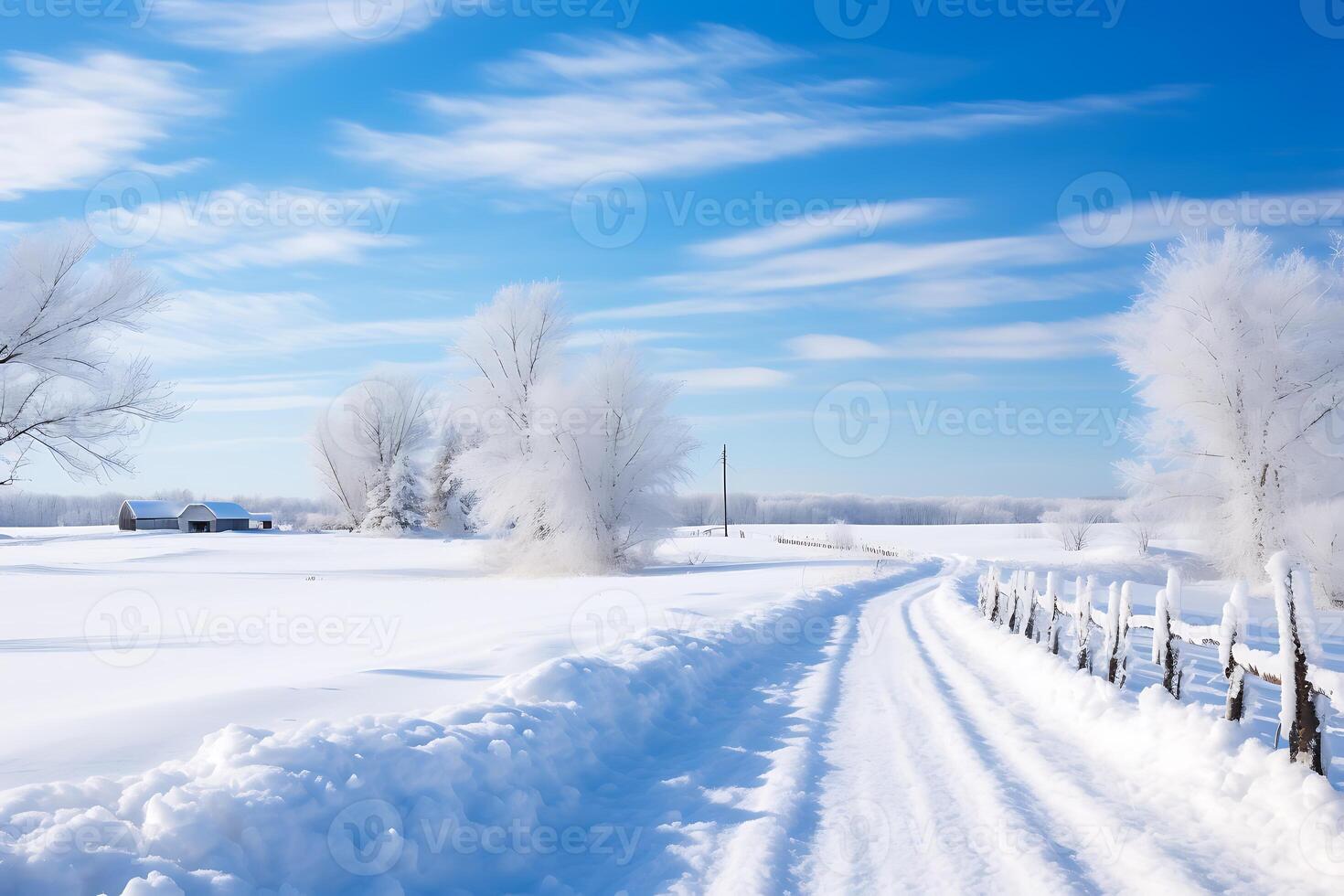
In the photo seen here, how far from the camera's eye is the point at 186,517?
76.0 metres

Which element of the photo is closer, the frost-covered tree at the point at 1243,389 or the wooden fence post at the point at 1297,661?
the wooden fence post at the point at 1297,661

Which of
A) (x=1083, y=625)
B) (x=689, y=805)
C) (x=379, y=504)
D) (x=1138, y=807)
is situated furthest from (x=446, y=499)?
(x=1138, y=807)

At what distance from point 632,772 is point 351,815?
2391mm

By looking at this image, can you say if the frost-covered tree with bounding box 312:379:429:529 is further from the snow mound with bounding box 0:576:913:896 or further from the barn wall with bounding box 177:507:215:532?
the snow mound with bounding box 0:576:913:896

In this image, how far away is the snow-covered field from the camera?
13.5 ft

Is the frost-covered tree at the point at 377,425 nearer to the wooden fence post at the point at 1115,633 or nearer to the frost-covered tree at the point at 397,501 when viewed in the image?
the frost-covered tree at the point at 397,501

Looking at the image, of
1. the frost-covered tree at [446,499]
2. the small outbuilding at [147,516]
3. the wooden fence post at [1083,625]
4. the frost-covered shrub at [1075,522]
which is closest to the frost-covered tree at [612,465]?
the wooden fence post at [1083,625]

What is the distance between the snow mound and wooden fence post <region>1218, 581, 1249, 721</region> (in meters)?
5.03

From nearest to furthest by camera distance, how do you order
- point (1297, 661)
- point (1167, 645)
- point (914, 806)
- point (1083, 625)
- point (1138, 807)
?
point (914, 806) < point (1138, 807) < point (1297, 661) < point (1167, 645) < point (1083, 625)

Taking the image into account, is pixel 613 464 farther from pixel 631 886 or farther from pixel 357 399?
pixel 357 399

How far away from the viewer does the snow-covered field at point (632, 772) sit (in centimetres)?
411

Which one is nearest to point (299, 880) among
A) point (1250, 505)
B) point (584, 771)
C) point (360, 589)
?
point (584, 771)

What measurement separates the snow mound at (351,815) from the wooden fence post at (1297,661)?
4.80 m

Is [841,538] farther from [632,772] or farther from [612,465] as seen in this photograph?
[632,772]
